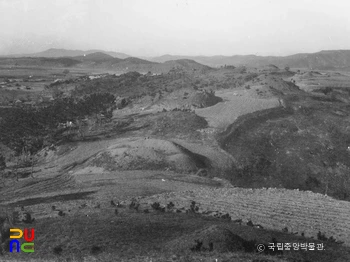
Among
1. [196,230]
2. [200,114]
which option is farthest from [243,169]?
[196,230]

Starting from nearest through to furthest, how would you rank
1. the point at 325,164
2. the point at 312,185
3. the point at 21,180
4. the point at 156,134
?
the point at 21,180, the point at 312,185, the point at 325,164, the point at 156,134

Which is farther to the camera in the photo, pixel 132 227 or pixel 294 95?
pixel 294 95

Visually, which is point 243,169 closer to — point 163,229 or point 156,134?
point 156,134

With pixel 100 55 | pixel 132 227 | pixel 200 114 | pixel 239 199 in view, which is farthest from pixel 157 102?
pixel 100 55

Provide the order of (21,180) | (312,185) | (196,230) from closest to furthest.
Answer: (196,230), (21,180), (312,185)

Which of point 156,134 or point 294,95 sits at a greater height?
point 294,95

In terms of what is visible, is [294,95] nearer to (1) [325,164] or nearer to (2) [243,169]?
(1) [325,164]

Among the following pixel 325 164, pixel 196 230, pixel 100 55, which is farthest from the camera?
pixel 100 55

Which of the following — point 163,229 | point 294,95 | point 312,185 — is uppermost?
point 294,95

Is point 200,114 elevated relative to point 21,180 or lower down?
elevated
